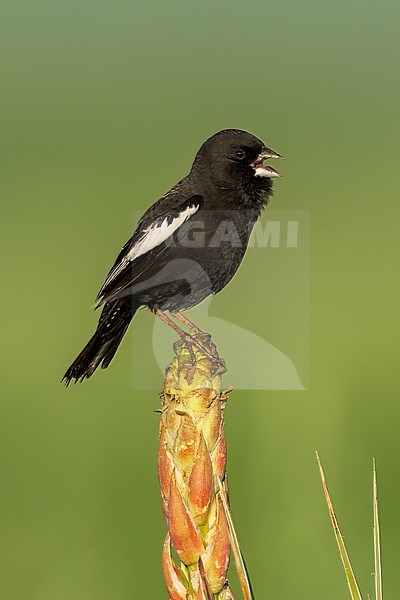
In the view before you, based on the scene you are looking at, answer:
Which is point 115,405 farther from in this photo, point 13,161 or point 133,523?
point 13,161

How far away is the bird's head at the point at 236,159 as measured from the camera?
2492 millimetres

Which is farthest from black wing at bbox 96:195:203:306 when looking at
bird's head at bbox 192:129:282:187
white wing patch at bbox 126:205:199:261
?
bird's head at bbox 192:129:282:187

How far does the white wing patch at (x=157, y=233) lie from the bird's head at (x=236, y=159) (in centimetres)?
17

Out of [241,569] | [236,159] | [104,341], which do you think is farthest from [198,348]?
[236,159]

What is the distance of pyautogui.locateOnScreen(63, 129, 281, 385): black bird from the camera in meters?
2.26

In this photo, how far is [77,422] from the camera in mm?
3668

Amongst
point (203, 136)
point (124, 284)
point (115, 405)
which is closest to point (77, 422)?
point (115, 405)

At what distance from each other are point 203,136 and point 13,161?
1371 millimetres

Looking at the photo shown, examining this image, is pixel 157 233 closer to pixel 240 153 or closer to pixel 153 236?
pixel 153 236

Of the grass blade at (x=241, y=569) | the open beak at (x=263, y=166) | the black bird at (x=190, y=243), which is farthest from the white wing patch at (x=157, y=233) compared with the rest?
the grass blade at (x=241, y=569)

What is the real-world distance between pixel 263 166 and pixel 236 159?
0.07 m

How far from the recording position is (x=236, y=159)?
2514mm

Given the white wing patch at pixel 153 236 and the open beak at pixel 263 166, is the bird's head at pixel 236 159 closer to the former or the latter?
the open beak at pixel 263 166

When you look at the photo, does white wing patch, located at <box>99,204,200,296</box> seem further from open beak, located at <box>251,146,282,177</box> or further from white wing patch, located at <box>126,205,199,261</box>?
open beak, located at <box>251,146,282,177</box>
